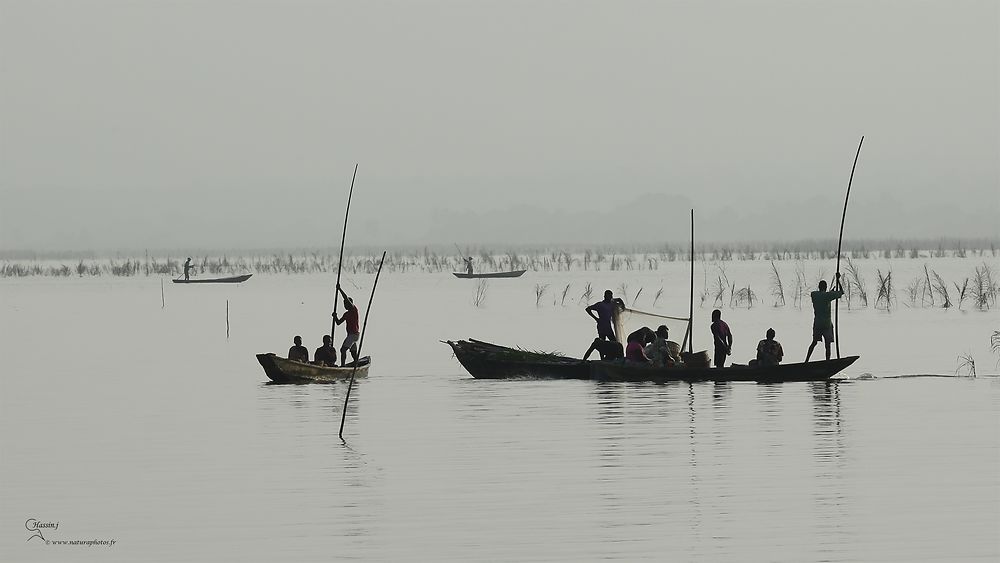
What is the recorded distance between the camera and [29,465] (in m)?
14.6

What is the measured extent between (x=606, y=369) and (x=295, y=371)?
4.72 metres

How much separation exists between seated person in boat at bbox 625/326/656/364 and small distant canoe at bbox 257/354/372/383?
13.6 ft

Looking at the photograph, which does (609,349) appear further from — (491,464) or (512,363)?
→ (491,464)

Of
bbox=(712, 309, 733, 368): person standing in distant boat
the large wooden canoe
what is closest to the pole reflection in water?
bbox=(712, 309, 733, 368): person standing in distant boat

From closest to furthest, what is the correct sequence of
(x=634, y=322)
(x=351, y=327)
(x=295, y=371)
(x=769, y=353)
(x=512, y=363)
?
(x=769, y=353) < (x=295, y=371) < (x=351, y=327) < (x=512, y=363) < (x=634, y=322)

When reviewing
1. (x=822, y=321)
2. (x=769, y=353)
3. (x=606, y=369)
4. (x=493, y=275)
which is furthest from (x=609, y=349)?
(x=493, y=275)

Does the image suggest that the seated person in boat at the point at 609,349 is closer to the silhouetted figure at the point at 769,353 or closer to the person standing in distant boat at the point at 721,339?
the person standing in distant boat at the point at 721,339

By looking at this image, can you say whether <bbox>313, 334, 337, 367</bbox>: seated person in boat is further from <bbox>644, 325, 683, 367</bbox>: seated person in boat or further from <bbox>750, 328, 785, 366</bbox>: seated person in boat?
<bbox>750, 328, 785, 366</bbox>: seated person in boat

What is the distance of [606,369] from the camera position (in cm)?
2219

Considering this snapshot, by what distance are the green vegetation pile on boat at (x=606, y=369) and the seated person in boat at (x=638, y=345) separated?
0.29 ft

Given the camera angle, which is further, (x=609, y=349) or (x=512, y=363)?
(x=512, y=363)

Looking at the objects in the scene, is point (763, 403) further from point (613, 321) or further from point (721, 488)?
point (721, 488)

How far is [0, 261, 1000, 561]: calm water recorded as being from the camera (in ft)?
35.1

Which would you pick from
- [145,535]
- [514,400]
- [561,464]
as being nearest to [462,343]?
[514,400]
